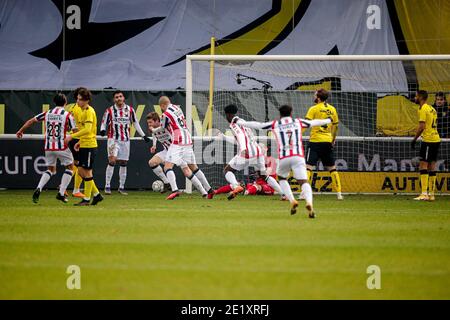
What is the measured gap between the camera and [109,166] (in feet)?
65.9

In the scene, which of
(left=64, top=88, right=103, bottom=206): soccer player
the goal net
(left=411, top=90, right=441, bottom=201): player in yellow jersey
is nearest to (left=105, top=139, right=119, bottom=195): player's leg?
the goal net

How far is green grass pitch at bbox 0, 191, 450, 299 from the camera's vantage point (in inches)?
285

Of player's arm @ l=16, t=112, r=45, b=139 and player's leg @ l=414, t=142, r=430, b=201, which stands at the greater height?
player's arm @ l=16, t=112, r=45, b=139

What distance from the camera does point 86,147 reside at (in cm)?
1616

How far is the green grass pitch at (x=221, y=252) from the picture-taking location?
23.7ft

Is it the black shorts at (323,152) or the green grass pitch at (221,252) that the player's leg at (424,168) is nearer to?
the black shorts at (323,152)

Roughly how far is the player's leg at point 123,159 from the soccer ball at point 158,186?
39.4 inches

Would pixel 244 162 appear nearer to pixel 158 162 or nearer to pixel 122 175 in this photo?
pixel 158 162

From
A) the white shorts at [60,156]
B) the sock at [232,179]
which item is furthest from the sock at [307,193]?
the white shorts at [60,156]

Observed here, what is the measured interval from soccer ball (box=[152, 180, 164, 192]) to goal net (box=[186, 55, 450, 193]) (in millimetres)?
1091

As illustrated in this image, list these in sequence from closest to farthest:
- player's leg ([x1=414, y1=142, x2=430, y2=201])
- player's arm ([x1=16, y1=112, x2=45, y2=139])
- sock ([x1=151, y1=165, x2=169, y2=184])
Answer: player's arm ([x1=16, y1=112, x2=45, y2=139]) → player's leg ([x1=414, y1=142, x2=430, y2=201]) → sock ([x1=151, y1=165, x2=169, y2=184])

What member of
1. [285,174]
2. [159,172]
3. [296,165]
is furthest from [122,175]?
[296,165]

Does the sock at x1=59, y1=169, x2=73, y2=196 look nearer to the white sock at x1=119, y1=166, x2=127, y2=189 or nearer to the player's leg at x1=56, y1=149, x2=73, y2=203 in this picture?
the player's leg at x1=56, y1=149, x2=73, y2=203
